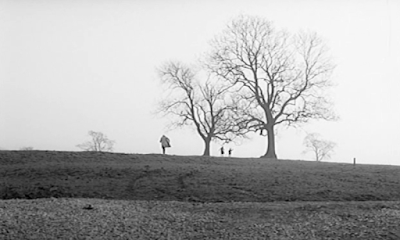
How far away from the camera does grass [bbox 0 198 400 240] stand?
34.3 feet

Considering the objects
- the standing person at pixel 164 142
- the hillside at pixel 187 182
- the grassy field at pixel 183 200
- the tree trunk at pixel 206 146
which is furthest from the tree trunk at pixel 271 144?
the hillside at pixel 187 182

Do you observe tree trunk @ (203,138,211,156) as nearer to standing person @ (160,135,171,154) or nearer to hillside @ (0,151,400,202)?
standing person @ (160,135,171,154)

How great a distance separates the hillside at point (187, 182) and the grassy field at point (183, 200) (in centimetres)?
3

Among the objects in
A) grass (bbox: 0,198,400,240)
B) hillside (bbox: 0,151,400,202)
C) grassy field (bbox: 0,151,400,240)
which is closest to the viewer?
grass (bbox: 0,198,400,240)

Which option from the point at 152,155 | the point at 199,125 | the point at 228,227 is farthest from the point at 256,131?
the point at 228,227

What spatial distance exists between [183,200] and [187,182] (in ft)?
6.15

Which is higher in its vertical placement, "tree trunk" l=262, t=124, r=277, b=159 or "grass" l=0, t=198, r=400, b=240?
"tree trunk" l=262, t=124, r=277, b=159

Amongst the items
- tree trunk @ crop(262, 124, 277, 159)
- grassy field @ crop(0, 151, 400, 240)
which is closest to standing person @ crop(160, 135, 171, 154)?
grassy field @ crop(0, 151, 400, 240)

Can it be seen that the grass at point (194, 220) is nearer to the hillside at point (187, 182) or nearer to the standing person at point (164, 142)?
the hillside at point (187, 182)

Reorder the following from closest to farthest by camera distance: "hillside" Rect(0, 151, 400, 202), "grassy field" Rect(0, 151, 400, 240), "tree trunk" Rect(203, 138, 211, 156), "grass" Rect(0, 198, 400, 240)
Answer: "grass" Rect(0, 198, 400, 240) < "grassy field" Rect(0, 151, 400, 240) < "hillside" Rect(0, 151, 400, 202) < "tree trunk" Rect(203, 138, 211, 156)

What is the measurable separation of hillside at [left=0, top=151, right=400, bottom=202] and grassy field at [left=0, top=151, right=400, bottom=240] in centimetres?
3

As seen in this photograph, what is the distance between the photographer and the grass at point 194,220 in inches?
411

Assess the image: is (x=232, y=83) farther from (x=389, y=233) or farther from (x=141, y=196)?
(x=389, y=233)

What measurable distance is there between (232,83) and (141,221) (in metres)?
25.0
